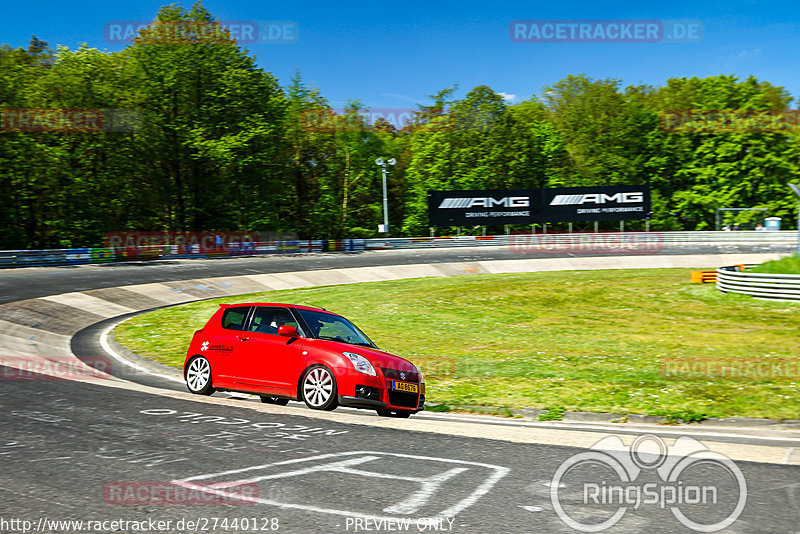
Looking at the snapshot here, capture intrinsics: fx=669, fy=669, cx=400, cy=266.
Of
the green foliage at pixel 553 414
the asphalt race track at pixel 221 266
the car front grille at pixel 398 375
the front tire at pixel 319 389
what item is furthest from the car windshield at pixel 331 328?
the asphalt race track at pixel 221 266

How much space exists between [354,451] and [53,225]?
49.5 m

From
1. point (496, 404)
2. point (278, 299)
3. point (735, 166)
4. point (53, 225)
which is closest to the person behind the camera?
point (496, 404)

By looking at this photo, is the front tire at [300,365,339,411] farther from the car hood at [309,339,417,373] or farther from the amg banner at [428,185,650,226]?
the amg banner at [428,185,650,226]

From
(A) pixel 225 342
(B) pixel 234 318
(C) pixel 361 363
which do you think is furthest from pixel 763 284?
(A) pixel 225 342

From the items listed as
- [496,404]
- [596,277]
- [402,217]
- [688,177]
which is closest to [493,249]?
[596,277]

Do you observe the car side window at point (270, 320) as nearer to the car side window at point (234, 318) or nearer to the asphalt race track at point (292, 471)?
the car side window at point (234, 318)

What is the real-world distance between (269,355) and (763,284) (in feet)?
67.0

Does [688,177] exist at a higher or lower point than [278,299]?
higher

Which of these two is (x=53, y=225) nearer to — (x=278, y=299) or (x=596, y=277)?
(x=278, y=299)

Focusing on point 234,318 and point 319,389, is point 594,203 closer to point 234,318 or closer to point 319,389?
point 234,318

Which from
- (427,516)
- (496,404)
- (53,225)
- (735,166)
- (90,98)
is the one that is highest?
(90,98)

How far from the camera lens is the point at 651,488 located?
20.9ft

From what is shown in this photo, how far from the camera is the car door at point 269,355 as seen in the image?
10.3 metres

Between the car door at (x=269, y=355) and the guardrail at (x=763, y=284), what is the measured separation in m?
19.8
